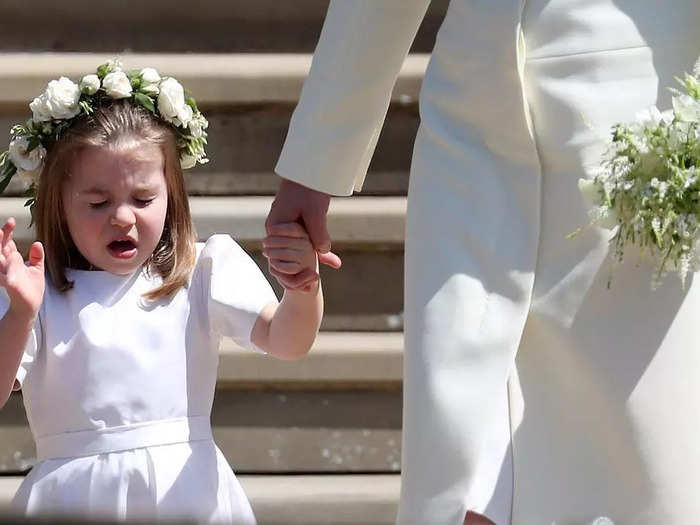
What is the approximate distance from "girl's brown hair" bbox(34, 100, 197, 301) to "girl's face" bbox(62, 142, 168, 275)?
38 millimetres

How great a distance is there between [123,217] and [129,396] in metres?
0.40

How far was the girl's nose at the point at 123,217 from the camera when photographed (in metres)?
3.08

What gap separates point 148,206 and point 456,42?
1.09m

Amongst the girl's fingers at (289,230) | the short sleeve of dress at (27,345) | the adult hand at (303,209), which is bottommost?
the short sleeve of dress at (27,345)

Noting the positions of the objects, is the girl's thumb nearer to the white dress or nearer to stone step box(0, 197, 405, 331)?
the white dress

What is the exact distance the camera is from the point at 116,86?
323 centimetres

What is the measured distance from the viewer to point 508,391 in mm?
2291

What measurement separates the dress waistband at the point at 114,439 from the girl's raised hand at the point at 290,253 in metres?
0.56

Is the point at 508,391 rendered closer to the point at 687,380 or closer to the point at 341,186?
the point at 687,380

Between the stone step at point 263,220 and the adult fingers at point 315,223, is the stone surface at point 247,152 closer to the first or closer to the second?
the stone step at point 263,220

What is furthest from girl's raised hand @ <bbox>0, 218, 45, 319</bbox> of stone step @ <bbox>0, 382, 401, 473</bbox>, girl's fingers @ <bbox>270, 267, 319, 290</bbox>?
stone step @ <bbox>0, 382, 401, 473</bbox>

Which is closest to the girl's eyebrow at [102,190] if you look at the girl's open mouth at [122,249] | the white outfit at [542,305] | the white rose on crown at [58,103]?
the girl's open mouth at [122,249]

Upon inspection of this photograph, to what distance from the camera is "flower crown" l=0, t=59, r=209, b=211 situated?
3221 mm

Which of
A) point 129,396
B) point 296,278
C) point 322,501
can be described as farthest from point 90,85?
point 322,501
